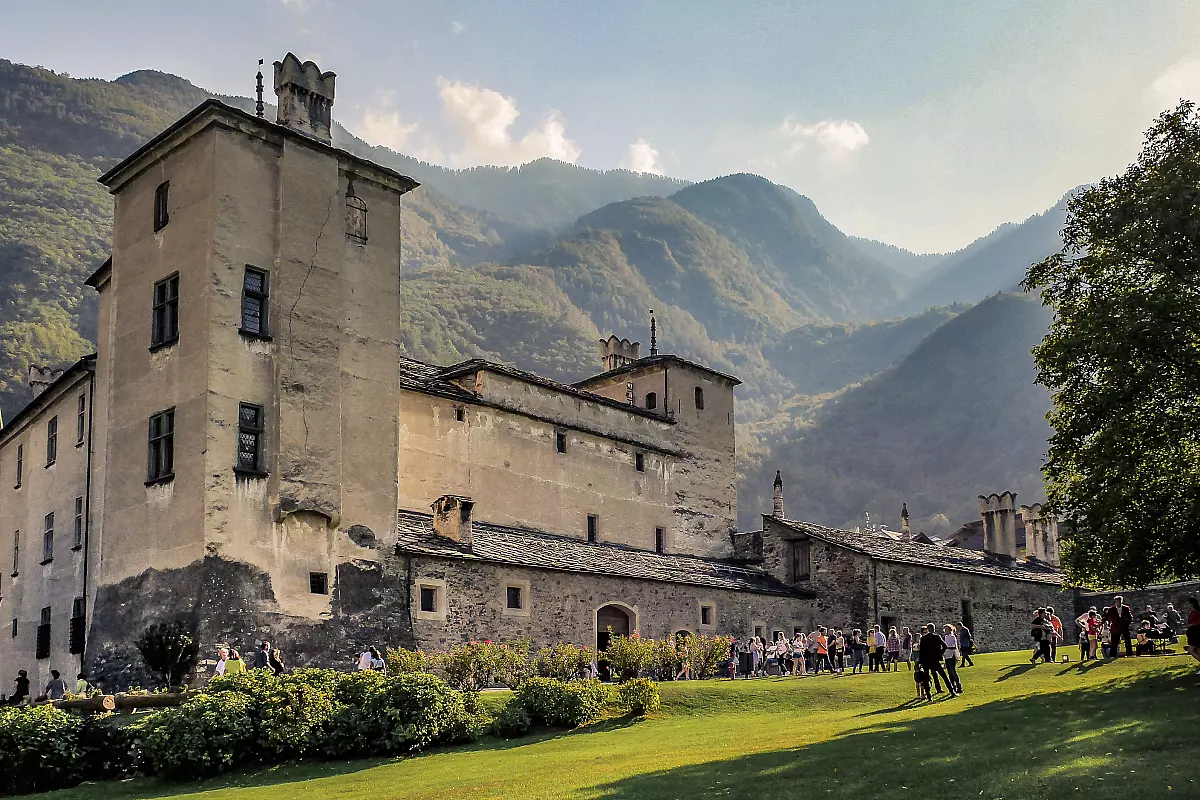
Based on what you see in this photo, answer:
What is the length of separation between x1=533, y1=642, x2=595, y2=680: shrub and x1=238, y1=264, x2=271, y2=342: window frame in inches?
468

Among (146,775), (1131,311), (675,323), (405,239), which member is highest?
(405,239)

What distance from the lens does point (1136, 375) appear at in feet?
75.7

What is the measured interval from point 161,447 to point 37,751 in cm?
1084

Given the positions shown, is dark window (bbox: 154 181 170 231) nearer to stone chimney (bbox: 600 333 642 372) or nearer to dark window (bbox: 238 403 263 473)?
dark window (bbox: 238 403 263 473)

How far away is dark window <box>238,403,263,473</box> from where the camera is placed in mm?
31172

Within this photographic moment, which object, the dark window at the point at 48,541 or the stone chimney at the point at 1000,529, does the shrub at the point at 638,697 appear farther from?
the stone chimney at the point at 1000,529

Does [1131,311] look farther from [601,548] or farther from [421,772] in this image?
[601,548]

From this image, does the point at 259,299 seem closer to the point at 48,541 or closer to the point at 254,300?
the point at 254,300

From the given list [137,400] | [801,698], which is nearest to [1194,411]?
[801,698]

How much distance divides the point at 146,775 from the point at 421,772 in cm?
653

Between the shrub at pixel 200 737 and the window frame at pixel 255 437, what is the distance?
9.27m

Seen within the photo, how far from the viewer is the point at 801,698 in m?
27.8

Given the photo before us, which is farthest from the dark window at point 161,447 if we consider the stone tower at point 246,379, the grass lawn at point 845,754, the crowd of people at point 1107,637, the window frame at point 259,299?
the crowd of people at point 1107,637

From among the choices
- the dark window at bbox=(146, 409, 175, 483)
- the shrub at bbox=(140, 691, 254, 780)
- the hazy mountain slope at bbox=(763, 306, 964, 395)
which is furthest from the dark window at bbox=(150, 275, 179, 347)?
the hazy mountain slope at bbox=(763, 306, 964, 395)
